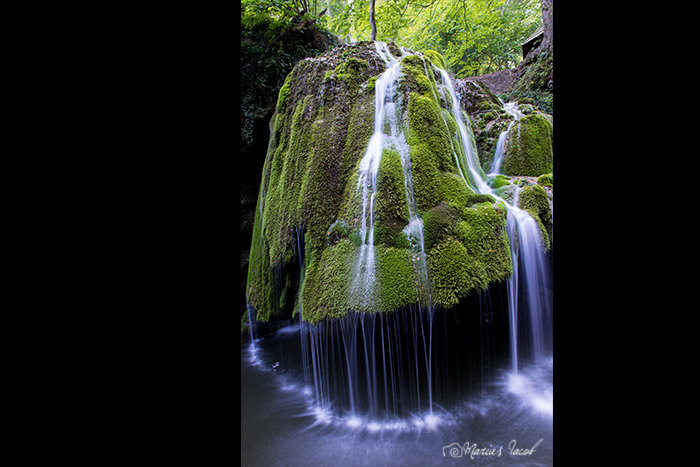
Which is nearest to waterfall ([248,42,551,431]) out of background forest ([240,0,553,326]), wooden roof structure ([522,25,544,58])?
background forest ([240,0,553,326])

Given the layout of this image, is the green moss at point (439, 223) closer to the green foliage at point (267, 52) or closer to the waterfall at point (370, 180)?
the waterfall at point (370, 180)

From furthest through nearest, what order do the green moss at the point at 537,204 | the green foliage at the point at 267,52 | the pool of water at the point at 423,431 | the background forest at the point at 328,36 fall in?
1. the background forest at the point at 328,36
2. the green foliage at the point at 267,52
3. the green moss at the point at 537,204
4. the pool of water at the point at 423,431

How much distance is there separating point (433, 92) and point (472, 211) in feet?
5.59

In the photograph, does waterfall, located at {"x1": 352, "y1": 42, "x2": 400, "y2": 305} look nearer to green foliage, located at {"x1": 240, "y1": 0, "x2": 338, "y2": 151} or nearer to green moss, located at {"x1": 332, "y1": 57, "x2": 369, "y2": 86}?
green moss, located at {"x1": 332, "y1": 57, "x2": 369, "y2": 86}

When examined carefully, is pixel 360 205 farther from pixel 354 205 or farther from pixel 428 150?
pixel 428 150

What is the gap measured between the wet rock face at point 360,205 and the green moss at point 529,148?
162 centimetres

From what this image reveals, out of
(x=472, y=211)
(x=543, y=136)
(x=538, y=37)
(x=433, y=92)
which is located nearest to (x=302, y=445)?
(x=472, y=211)

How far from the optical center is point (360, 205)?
2822mm

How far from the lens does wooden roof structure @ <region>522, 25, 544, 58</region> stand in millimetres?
10007

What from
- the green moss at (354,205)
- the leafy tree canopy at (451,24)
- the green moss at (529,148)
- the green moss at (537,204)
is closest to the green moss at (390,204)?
the green moss at (354,205)

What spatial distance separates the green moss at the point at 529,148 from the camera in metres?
4.78

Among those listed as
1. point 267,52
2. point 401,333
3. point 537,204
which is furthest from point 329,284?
point 267,52

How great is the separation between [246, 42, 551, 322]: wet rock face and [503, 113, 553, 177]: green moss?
1.62 meters

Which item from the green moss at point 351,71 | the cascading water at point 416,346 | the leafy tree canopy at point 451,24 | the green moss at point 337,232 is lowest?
the cascading water at point 416,346
